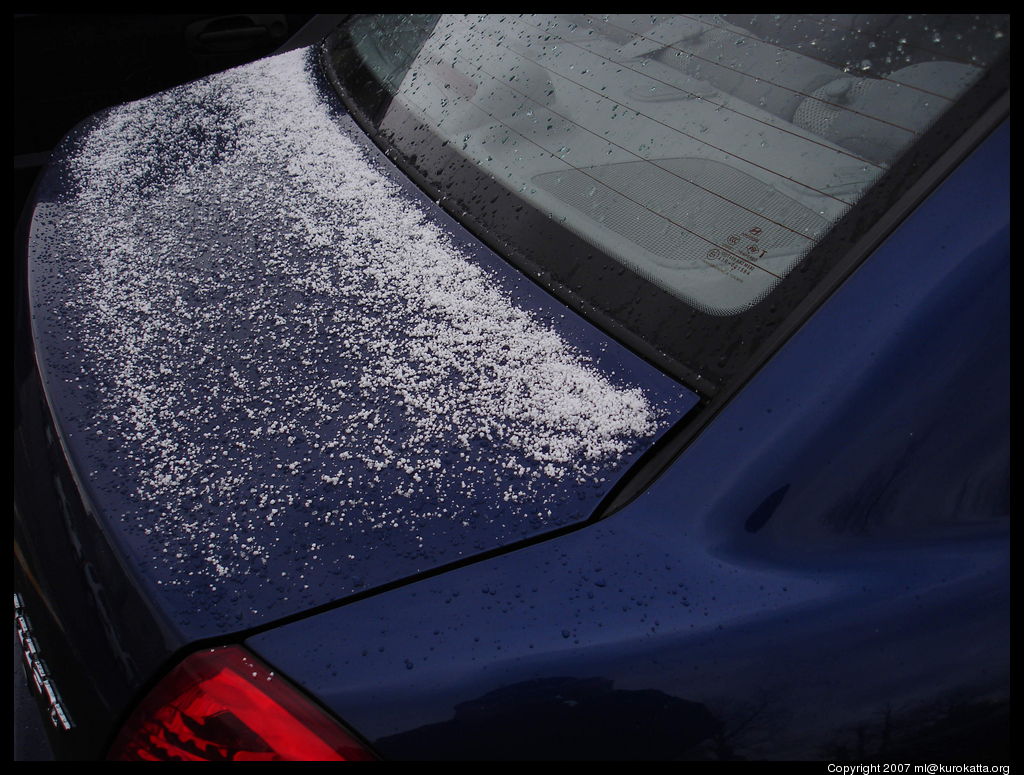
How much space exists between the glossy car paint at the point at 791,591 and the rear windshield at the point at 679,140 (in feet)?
0.48

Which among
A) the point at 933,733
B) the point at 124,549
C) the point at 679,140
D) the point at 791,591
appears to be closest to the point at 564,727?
the point at 791,591

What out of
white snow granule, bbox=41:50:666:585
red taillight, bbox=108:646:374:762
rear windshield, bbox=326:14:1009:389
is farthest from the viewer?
rear windshield, bbox=326:14:1009:389

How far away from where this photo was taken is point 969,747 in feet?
3.36

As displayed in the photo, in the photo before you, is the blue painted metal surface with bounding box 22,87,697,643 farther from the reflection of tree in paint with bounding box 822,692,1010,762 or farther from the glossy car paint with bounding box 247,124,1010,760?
the reflection of tree in paint with bounding box 822,692,1010,762

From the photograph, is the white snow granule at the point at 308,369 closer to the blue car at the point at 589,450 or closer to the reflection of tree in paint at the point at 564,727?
the blue car at the point at 589,450

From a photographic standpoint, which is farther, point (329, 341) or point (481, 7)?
point (481, 7)

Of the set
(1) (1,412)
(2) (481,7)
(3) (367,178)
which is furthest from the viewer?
(2) (481,7)

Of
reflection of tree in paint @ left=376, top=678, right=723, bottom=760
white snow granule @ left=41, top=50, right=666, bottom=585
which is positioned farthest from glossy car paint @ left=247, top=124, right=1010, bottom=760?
white snow granule @ left=41, top=50, right=666, bottom=585

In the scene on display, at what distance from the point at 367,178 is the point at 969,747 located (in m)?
1.30

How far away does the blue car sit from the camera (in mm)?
973

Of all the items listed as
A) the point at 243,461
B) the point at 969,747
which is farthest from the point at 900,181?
the point at 243,461

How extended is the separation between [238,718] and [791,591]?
64 centimetres

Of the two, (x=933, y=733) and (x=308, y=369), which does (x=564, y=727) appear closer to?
(x=933, y=733)

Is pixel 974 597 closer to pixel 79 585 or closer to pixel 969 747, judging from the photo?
pixel 969 747
